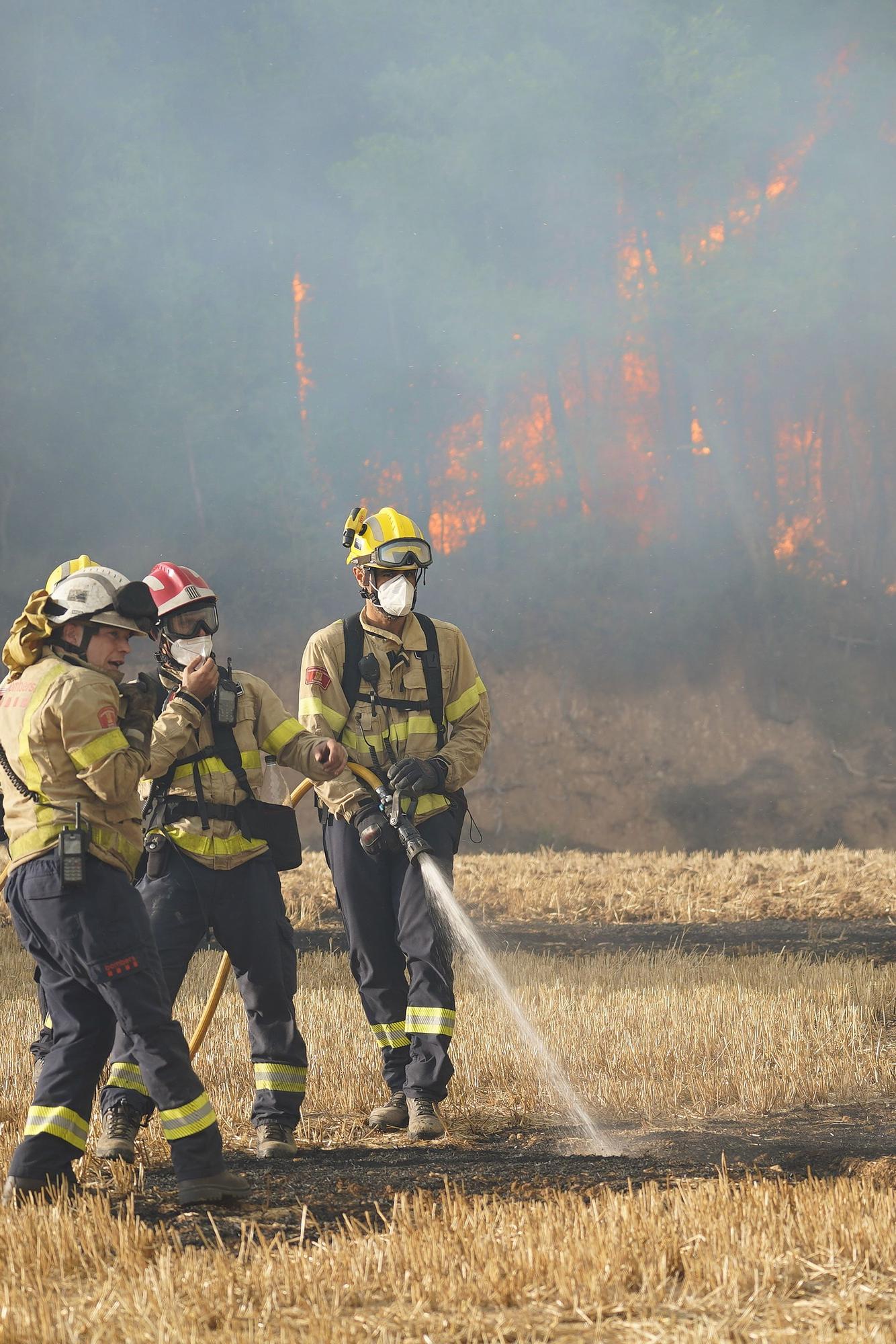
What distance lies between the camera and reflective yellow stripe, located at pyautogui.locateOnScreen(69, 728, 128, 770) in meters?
4.31

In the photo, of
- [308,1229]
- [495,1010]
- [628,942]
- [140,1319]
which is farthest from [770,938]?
[140,1319]

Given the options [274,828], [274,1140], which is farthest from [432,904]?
[274,1140]

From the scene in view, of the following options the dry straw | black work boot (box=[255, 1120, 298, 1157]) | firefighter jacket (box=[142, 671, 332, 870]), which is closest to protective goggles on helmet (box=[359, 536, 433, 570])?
firefighter jacket (box=[142, 671, 332, 870])

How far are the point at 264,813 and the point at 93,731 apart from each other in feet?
3.83

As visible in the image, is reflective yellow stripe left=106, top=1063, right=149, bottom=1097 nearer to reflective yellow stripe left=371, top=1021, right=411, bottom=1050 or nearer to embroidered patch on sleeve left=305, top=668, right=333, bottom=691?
reflective yellow stripe left=371, top=1021, right=411, bottom=1050

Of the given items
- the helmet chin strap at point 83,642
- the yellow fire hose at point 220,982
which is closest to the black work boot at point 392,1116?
the yellow fire hose at point 220,982

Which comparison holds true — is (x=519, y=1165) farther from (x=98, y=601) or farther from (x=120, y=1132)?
(x=98, y=601)

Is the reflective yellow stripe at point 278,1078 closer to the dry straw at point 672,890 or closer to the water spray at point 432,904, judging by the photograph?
the water spray at point 432,904

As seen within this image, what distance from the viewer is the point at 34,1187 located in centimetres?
423

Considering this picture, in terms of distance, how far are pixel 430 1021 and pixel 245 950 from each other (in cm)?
83

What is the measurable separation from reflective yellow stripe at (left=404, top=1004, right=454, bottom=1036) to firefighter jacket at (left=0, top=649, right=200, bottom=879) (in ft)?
5.09

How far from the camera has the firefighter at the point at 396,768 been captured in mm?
5539

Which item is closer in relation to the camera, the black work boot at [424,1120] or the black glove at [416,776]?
the black work boot at [424,1120]

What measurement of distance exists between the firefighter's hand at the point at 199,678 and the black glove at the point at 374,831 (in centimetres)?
92
